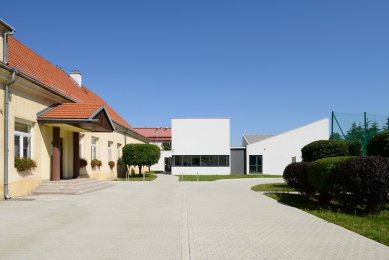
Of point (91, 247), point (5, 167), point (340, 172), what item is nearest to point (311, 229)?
point (340, 172)

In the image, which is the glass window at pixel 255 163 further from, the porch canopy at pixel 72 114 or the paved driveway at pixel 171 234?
the paved driveway at pixel 171 234

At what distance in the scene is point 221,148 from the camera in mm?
41219

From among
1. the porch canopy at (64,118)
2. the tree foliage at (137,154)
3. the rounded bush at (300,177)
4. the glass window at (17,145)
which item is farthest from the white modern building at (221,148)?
the glass window at (17,145)

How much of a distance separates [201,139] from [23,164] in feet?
94.2

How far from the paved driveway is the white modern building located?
29.5 meters

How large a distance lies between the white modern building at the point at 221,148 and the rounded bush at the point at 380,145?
2692cm

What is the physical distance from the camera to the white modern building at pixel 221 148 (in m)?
41.2

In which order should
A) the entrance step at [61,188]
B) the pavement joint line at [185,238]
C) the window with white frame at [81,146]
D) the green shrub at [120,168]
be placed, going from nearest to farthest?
the pavement joint line at [185,238], the entrance step at [61,188], the window with white frame at [81,146], the green shrub at [120,168]

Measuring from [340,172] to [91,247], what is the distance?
7.24m

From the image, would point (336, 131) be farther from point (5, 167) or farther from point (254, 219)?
point (5, 167)

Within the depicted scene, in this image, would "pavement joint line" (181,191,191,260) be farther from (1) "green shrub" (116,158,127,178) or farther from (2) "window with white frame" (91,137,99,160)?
(1) "green shrub" (116,158,127,178)

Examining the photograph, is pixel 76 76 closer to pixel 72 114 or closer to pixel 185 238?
pixel 72 114

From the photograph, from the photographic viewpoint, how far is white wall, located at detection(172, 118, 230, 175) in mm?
41156

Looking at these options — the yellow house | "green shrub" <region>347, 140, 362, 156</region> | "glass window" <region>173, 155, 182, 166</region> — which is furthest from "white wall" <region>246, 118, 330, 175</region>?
the yellow house
